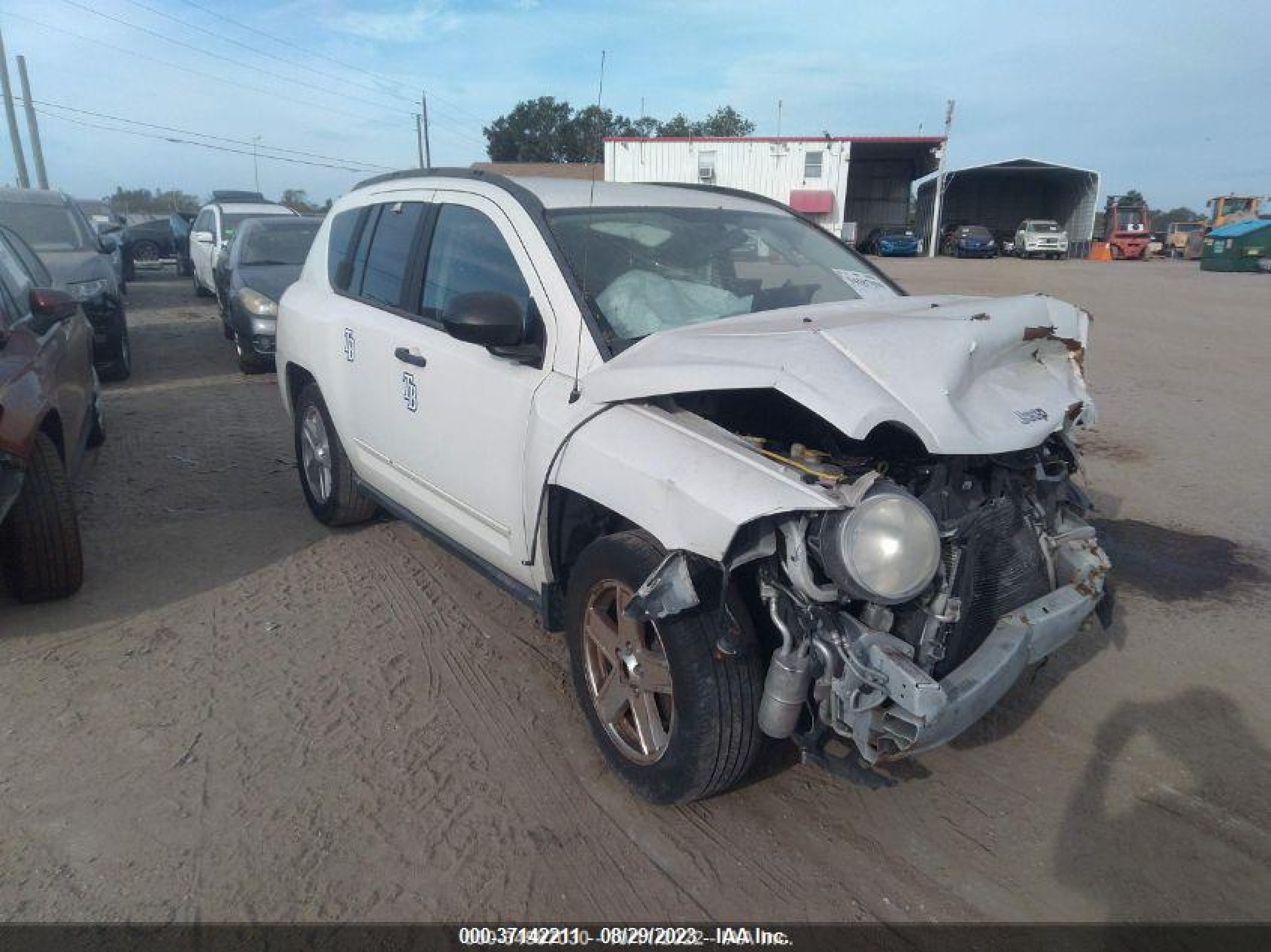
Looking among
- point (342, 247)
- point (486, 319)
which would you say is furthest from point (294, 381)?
point (486, 319)

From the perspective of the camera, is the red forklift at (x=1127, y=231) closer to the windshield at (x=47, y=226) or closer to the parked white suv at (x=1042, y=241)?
the parked white suv at (x=1042, y=241)

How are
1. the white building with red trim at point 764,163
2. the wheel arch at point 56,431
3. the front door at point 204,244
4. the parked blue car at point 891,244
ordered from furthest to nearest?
the parked blue car at point 891,244 → the white building with red trim at point 764,163 → the front door at point 204,244 → the wheel arch at point 56,431

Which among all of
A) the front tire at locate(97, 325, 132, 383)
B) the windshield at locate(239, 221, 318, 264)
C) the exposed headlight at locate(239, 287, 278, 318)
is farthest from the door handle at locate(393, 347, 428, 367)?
the windshield at locate(239, 221, 318, 264)

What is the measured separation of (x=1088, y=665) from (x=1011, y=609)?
127cm

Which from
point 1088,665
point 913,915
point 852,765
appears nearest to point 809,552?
point 852,765

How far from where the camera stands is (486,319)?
3160mm

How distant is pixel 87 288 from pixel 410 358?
286 inches

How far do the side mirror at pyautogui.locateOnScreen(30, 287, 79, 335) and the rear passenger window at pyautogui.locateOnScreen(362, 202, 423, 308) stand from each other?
5.79ft

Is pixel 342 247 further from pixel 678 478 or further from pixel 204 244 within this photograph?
pixel 204 244

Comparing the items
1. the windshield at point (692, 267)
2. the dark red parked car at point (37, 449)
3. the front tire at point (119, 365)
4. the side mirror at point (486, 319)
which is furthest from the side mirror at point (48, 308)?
the front tire at point (119, 365)

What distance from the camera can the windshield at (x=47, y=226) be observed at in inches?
412

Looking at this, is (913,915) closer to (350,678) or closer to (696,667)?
(696,667)

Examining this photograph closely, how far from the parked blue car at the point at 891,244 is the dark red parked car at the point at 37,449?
126 ft

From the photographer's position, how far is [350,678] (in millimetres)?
3807
